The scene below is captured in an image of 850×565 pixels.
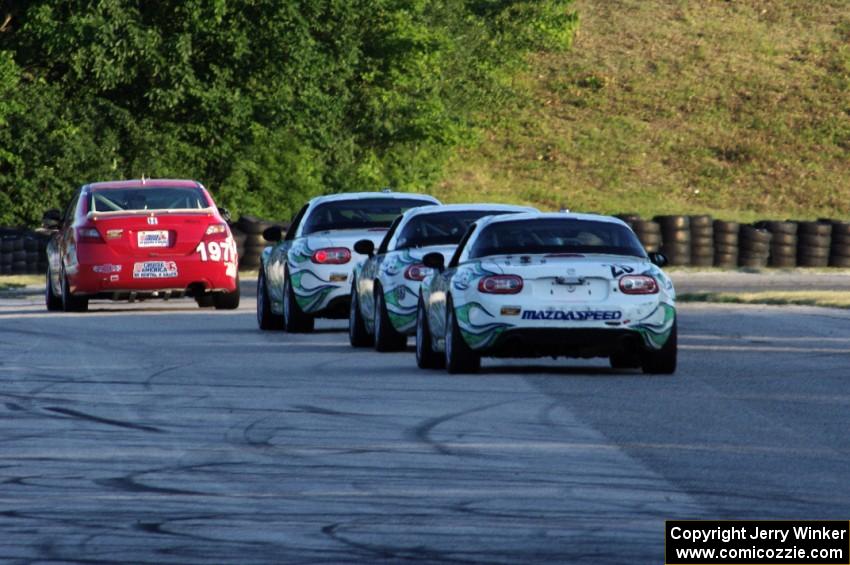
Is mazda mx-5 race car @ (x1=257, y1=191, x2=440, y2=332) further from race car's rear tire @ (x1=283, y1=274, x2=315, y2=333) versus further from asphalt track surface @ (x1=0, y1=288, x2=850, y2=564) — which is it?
asphalt track surface @ (x1=0, y1=288, x2=850, y2=564)

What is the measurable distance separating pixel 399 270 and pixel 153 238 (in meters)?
7.17

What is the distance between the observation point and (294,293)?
23.8 metres

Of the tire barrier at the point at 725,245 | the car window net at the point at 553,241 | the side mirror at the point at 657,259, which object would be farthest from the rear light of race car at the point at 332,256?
the tire barrier at the point at 725,245

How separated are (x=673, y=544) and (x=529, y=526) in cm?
108

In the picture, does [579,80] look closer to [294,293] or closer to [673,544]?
[294,293]

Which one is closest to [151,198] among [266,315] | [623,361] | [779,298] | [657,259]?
[266,315]

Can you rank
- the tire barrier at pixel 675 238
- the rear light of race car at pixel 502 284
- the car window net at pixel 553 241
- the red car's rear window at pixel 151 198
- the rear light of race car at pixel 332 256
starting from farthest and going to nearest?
the tire barrier at pixel 675 238
the red car's rear window at pixel 151 198
the rear light of race car at pixel 332 256
the car window net at pixel 553 241
the rear light of race car at pixel 502 284

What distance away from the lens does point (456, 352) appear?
58.5 ft

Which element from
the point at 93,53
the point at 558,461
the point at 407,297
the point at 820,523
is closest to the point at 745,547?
the point at 820,523

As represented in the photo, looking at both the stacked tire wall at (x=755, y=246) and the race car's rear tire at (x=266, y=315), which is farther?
the stacked tire wall at (x=755, y=246)

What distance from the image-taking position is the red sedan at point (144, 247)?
1069 inches

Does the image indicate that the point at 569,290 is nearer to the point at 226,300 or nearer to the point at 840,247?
the point at 226,300

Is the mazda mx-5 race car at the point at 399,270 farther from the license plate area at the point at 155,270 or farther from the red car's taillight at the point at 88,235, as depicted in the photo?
the red car's taillight at the point at 88,235

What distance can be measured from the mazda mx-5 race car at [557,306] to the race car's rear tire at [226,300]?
36.2ft
